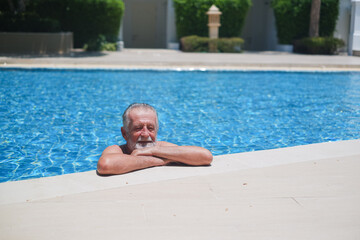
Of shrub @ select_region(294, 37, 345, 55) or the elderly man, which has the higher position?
shrub @ select_region(294, 37, 345, 55)

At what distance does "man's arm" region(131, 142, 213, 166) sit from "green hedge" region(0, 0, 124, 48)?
17772 mm

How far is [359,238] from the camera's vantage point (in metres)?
2.52

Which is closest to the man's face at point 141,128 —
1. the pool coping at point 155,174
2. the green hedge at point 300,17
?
the pool coping at point 155,174

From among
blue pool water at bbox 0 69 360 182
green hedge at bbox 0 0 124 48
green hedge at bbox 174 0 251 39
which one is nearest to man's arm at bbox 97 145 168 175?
blue pool water at bbox 0 69 360 182

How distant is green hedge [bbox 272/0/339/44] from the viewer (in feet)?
75.6

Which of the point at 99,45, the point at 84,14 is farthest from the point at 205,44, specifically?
the point at 84,14

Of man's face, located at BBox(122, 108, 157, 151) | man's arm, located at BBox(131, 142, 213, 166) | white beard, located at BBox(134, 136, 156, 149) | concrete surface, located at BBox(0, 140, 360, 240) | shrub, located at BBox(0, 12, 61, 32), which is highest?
shrub, located at BBox(0, 12, 61, 32)

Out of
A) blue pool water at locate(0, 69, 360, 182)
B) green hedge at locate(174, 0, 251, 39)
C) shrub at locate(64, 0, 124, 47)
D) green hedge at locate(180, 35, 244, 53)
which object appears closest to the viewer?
blue pool water at locate(0, 69, 360, 182)

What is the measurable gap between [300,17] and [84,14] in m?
11.4

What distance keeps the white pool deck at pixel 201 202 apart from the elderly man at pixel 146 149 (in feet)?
0.29

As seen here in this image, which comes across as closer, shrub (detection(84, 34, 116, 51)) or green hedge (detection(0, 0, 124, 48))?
shrub (detection(84, 34, 116, 51))

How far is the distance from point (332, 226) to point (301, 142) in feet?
12.6

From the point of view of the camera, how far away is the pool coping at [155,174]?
3.23 metres

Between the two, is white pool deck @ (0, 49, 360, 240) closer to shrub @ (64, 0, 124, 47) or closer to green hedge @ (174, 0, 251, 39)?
shrub @ (64, 0, 124, 47)
